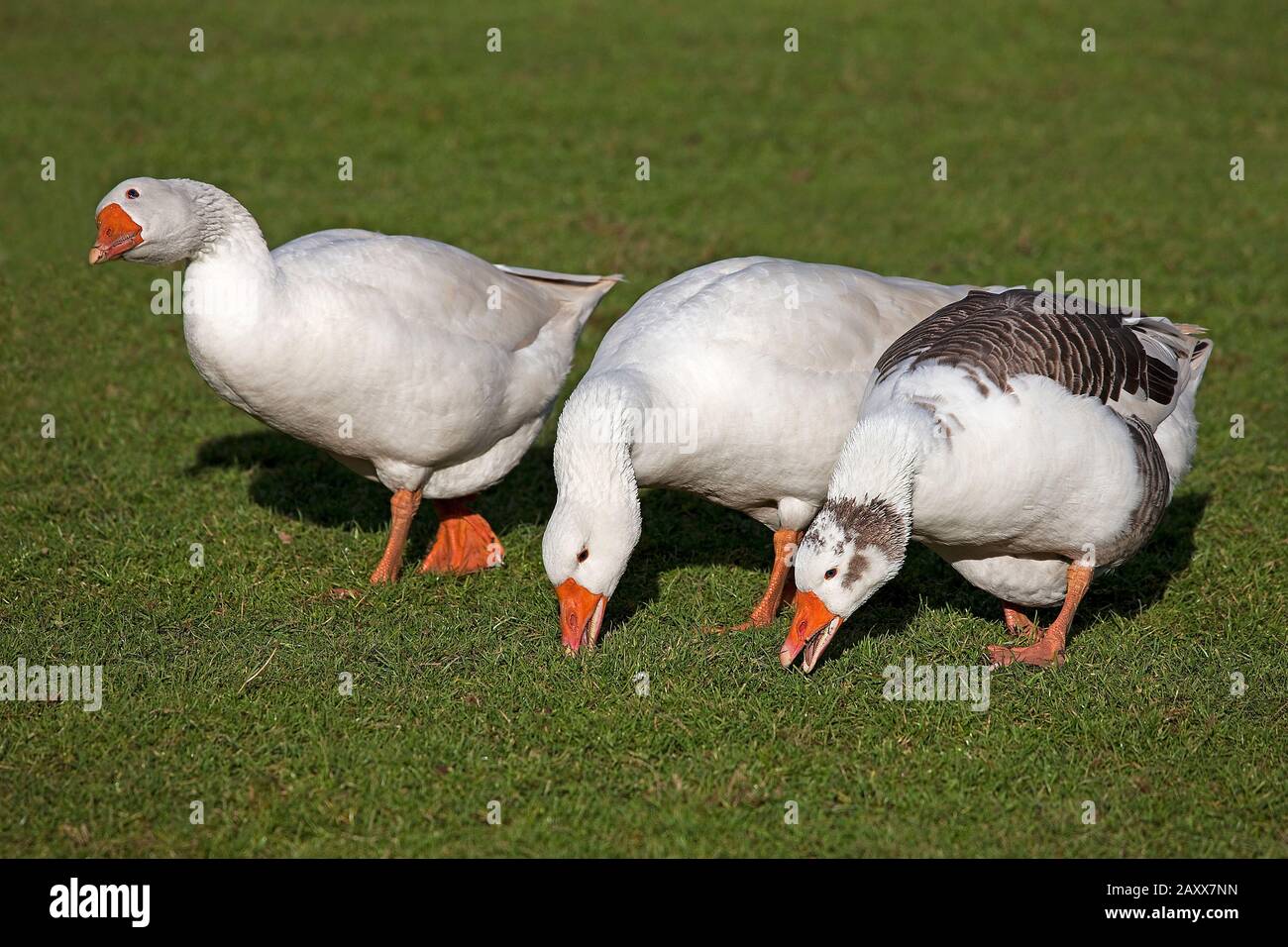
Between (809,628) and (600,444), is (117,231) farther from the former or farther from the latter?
(809,628)

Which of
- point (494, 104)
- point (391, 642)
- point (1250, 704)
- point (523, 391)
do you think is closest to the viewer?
point (1250, 704)

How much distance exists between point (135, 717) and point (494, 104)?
1237 centimetres

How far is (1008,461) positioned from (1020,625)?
149 centimetres

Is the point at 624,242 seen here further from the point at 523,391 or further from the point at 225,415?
the point at 523,391

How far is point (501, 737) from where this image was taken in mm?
5469

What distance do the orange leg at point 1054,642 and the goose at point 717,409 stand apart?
45.1 inches

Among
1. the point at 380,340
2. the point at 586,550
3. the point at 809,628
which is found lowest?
the point at 809,628

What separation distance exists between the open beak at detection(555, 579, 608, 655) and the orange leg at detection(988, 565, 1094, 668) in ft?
6.00

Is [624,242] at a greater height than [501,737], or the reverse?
[624,242]

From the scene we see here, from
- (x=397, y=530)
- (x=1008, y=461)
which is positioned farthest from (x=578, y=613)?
(x=1008, y=461)

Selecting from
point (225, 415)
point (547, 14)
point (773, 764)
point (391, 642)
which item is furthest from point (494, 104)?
point (773, 764)

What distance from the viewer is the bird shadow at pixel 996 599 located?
22.3 ft

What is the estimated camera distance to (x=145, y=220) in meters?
6.17

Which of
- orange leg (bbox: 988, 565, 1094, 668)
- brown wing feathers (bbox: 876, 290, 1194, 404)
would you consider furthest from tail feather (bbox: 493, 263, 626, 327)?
orange leg (bbox: 988, 565, 1094, 668)
